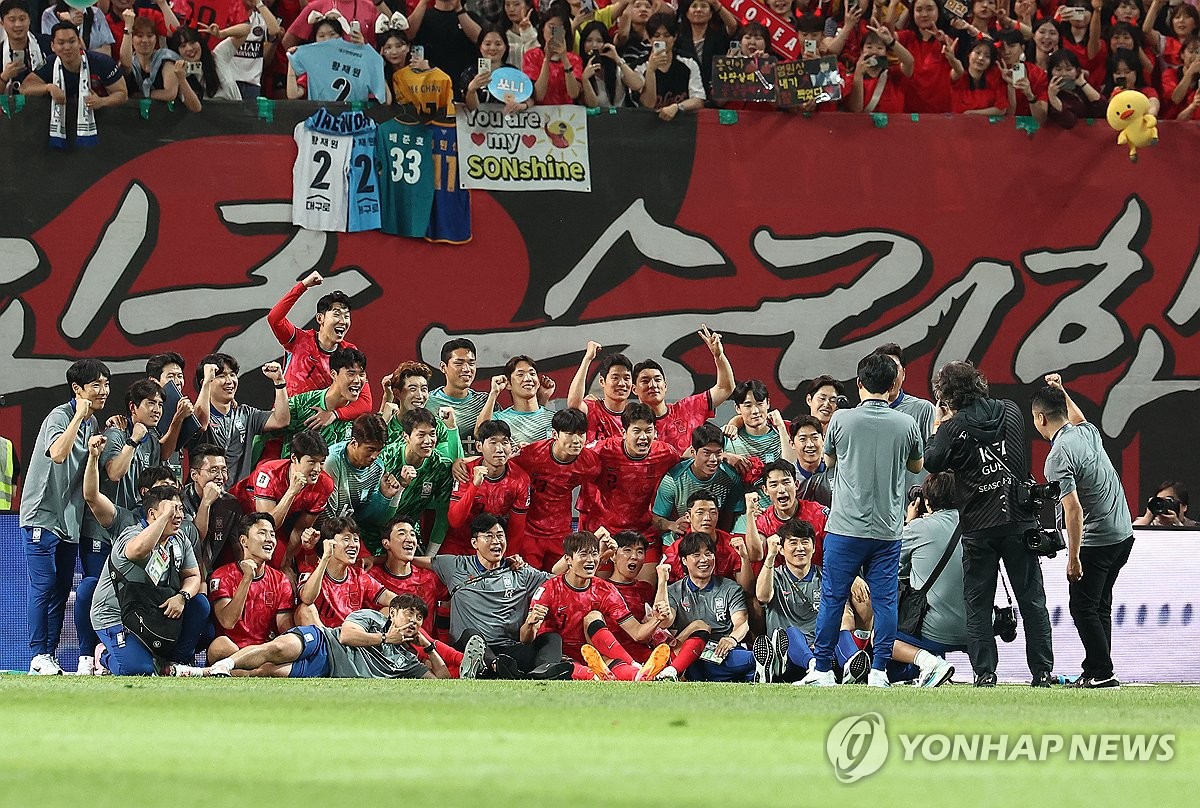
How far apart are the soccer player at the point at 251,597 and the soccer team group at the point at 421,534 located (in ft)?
0.04

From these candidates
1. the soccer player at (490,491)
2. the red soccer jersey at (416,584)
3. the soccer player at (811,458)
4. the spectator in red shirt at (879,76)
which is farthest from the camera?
the spectator in red shirt at (879,76)

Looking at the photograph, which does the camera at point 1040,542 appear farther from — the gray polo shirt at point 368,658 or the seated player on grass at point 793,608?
the gray polo shirt at point 368,658

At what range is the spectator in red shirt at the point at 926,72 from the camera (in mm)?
14062

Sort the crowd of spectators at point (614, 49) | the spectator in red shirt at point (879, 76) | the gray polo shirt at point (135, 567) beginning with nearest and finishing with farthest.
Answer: the gray polo shirt at point (135, 567)
the crowd of spectators at point (614, 49)
the spectator in red shirt at point (879, 76)

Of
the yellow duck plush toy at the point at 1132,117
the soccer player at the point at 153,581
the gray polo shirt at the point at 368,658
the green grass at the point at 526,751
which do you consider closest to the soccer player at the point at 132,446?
the soccer player at the point at 153,581

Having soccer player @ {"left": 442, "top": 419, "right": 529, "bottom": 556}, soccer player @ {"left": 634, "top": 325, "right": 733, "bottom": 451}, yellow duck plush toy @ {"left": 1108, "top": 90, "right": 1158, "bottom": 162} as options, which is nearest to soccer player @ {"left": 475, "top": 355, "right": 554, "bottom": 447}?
soccer player @ {"left": 442, "top": 419, "right": 529, "bottom": 556}

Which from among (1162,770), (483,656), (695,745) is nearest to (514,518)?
(483,656)

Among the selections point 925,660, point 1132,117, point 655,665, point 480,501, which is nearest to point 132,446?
point 480,501

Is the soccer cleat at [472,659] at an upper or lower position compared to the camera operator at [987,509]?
lower

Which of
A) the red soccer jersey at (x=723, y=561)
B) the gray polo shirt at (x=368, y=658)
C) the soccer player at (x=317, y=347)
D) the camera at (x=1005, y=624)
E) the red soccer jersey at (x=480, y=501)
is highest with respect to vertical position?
the soccer player at (x=317, y=347)

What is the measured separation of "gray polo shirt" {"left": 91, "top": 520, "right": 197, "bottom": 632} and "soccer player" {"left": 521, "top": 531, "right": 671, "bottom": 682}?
80.3 inches

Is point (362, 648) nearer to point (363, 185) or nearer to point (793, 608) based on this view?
point (793, 608)

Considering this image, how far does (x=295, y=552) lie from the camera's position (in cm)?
952

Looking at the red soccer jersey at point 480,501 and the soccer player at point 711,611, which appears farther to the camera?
the red soccer jersey at point 480,501
